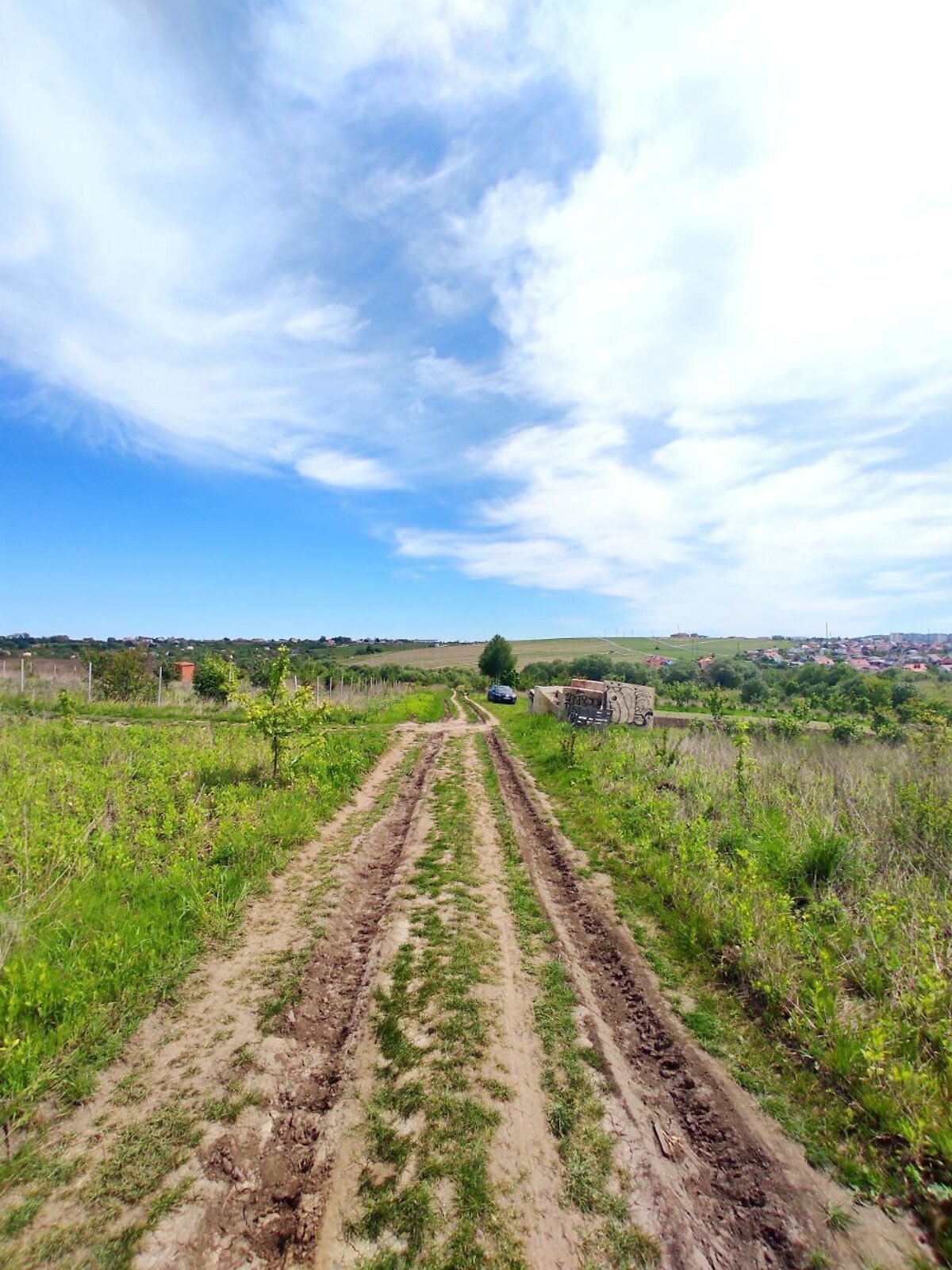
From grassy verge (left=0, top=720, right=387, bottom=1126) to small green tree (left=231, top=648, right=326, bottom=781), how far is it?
0.60m

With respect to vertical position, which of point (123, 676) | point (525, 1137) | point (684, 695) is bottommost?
point (684, 695)

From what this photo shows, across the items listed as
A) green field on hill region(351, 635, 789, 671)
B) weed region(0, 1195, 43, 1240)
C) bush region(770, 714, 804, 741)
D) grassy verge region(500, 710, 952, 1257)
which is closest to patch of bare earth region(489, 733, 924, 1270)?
grassy verge region(500, 710, 952, 1257)

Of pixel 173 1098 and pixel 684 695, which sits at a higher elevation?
pixel 173 1098

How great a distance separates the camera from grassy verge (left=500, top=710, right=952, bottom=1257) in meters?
3.24

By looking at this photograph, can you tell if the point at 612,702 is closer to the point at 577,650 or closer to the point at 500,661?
the point at 500,661

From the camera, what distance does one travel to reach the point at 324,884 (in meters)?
6.57

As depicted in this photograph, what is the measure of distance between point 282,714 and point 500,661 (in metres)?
57.0

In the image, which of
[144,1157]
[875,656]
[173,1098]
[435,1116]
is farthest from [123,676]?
[875,656]

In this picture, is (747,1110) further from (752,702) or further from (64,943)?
(752,702)

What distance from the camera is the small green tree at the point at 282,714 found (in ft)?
32.1

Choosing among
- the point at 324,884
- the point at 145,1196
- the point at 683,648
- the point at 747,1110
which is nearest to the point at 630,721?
the point at 324,884

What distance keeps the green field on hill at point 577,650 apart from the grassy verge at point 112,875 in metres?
69.2

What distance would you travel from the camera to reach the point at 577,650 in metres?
114

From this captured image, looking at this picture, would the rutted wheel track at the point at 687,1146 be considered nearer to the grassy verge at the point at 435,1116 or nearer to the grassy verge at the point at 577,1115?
the grassy verge at the point at 577,1115
